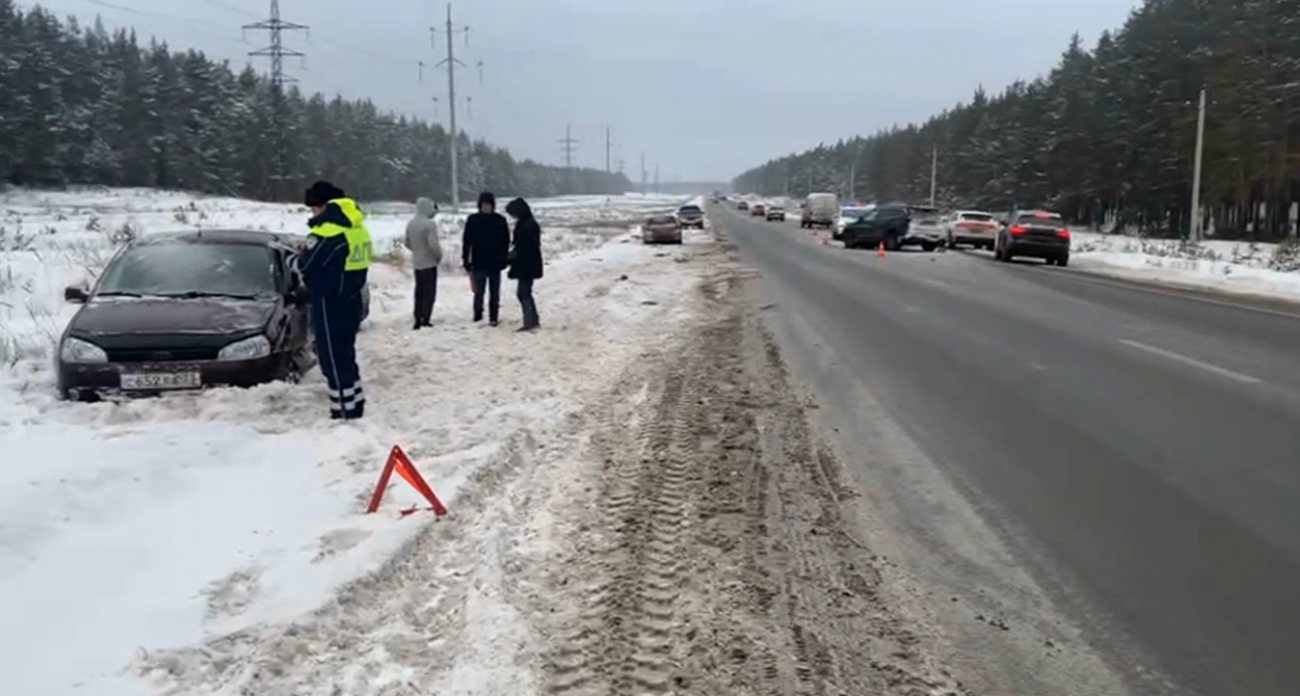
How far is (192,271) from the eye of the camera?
9.56 meters

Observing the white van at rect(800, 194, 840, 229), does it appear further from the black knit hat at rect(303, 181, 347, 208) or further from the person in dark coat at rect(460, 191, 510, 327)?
the black knit hat at rect(303, 181, 347, 208)

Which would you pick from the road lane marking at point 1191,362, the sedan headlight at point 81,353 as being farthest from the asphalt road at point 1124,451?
the sedan headlight at point 81,353

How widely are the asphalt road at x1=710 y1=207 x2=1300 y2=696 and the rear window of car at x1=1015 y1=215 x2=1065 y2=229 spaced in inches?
652

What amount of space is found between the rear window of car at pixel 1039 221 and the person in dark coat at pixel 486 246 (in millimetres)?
23930

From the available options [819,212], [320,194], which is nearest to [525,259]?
[320,194]

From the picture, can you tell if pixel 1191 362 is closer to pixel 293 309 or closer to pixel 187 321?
pixel 293 309

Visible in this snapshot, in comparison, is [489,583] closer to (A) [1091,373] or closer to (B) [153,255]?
(B) [153,255]

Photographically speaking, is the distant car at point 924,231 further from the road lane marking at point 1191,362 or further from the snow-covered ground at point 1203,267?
the road lane marking at point 1191,362

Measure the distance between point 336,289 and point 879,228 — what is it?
33.7m

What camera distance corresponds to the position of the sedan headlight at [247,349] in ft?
27.1

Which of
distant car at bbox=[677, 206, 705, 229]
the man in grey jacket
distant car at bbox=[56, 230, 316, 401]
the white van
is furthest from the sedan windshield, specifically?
the white van

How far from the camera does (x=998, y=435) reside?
7441 millimetres

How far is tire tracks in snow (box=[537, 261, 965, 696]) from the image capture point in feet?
12.2

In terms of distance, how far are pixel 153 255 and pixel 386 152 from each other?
5273 inches
